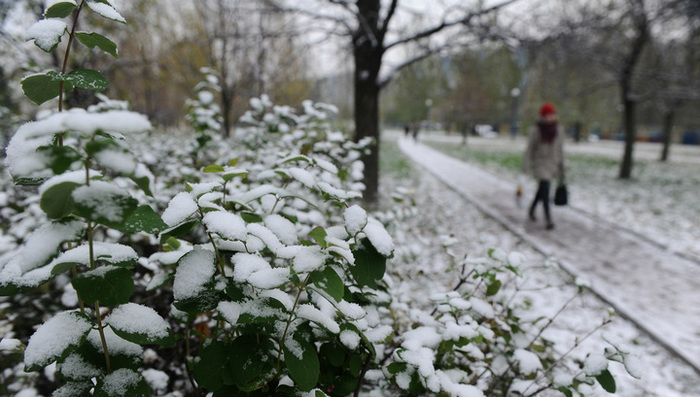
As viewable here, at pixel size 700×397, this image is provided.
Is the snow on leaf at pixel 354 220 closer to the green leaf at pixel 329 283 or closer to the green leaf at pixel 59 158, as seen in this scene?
the green leaf at pixel 329 283

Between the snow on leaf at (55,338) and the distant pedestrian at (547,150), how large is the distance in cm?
618

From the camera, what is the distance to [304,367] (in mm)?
1030

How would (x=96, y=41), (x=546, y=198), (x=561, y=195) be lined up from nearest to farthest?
1. (x=96, y=41)
2. (x=561, y=195)
3. (x=546, y=198)

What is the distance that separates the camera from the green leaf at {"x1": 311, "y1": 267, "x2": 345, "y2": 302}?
3.02ft

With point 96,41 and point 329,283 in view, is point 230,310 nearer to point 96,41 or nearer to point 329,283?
point 329,283

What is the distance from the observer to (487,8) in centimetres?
554

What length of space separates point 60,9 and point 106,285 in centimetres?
71

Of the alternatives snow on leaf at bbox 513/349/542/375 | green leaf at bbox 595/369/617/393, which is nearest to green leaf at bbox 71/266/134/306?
snow on leaf at bbox 513/349/542/375

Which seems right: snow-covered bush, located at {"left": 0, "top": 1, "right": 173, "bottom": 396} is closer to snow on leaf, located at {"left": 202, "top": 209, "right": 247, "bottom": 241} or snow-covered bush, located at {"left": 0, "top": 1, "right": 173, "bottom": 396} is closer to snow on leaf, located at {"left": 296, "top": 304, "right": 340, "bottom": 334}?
snow on leaf, located at {"left": 202, "top": 209, "right": 247, "bottom": 241}

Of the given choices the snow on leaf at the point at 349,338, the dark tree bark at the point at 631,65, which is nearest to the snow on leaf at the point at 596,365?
the snow on leaf at the point at 349,338

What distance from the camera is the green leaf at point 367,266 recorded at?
1.07 metres

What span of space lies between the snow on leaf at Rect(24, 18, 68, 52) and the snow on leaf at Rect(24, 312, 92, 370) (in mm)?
647

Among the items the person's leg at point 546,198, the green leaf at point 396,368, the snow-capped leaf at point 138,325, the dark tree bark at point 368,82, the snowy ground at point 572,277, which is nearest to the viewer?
the snow-capped leaf at point 138,325

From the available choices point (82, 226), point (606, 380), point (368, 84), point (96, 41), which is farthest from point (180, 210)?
point (368, 84)
